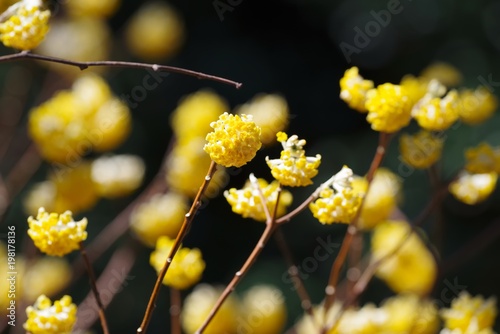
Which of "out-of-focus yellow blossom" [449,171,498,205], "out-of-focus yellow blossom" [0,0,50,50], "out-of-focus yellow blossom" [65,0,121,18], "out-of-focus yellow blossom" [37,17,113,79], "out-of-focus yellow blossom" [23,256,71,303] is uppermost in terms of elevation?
"out-of-focus yellow blossom" [0,0,50,50]

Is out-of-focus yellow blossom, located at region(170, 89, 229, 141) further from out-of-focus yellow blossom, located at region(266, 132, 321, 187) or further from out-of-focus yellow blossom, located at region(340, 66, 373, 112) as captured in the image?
out-of-focus yellow blossom, located at region(266, 132, 321, 187)

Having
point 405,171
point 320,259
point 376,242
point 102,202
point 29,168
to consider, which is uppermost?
point 29,168

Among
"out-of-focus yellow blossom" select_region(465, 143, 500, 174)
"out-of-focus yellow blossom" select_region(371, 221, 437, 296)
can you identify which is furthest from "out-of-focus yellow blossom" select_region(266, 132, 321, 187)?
"out-of-focus yellow blossom" select_region(371, 221, 437, 296)

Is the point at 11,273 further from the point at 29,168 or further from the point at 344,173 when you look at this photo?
the point at 344,173

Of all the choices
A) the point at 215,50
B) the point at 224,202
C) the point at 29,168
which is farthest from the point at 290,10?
the point at 29,168

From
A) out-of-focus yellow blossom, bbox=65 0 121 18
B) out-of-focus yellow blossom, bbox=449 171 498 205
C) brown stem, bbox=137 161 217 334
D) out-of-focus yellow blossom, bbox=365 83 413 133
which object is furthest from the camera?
out-of-focus yellow blossom, bbox=65 0 121 18

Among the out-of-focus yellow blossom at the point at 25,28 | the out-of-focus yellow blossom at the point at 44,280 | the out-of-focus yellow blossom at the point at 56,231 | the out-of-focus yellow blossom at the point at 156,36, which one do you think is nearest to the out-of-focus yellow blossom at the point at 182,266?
the out-of-focus yellow blossom at the point at 56,231
